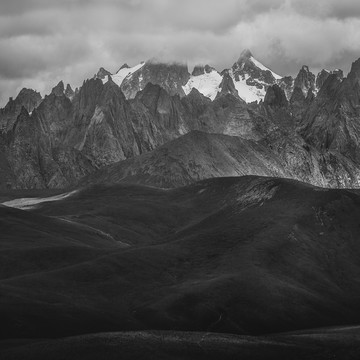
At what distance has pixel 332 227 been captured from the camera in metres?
195

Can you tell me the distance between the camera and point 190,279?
151m

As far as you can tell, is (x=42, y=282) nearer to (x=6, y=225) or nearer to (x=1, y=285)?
(x=1, y=285)

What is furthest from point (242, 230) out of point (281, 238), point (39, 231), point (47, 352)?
point (47, 352)

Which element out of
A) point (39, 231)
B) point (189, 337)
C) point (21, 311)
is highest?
point (39, 231)

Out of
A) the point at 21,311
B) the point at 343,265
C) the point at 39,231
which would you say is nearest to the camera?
the point at 21,311

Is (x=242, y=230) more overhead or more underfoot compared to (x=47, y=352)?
more overhead

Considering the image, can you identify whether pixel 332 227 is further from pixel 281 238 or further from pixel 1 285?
pixel 1 285

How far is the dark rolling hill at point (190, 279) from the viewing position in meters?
116

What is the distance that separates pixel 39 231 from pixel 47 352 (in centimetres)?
10667

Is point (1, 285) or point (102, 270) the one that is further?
point (102, 270)

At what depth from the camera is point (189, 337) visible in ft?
313

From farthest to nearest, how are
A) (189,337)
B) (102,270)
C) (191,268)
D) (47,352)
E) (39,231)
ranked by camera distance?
1. (39,231)
2. (191,268)
3. (102,270)
4. (189,337)
5. (47,352)

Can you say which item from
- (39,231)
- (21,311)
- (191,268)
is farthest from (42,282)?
(39,231)

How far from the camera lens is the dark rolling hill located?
11638 cm
